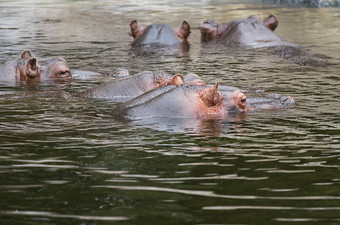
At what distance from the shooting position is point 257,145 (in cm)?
510

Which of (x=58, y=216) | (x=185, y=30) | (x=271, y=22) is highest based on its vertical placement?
(x=271, y=22)

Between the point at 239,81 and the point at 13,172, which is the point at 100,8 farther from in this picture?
the point at 13,172

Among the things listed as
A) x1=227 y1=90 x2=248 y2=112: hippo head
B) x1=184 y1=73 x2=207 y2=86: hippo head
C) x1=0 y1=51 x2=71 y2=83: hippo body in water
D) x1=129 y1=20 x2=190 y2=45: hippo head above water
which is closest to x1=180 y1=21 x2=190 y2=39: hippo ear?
x1=129 y1=20 x2=190 y2=45: hippo head above water

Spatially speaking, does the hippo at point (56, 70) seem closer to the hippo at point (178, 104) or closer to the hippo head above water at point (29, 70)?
the hippo head above water at point (29, 70)

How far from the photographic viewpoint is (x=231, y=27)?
1312cm

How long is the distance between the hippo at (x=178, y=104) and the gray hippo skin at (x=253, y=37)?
15.1ft

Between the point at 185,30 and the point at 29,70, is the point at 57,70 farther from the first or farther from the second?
the point at 185,30

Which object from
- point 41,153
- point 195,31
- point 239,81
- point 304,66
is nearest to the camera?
point 41,153

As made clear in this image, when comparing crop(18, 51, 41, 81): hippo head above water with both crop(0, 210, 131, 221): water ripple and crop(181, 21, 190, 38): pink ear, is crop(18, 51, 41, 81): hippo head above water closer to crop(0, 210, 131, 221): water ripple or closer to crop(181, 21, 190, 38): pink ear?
crop(181, 21, 190, 38): pink ear

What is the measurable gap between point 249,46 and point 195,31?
146 inches

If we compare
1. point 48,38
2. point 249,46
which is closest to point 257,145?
point 249,46

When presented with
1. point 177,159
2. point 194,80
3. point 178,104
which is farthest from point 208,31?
point 177,159

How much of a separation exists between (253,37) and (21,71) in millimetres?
4622

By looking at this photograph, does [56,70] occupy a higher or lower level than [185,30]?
lower
